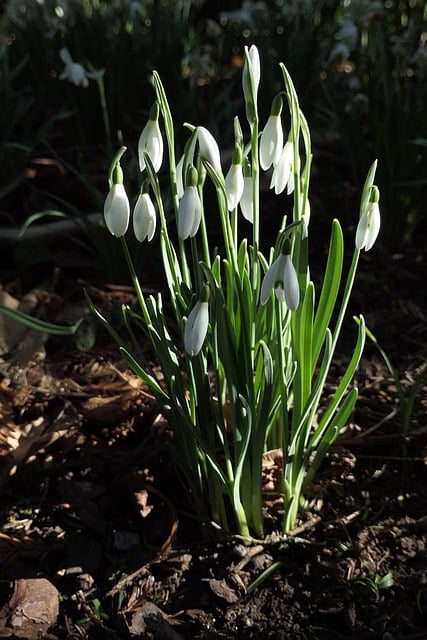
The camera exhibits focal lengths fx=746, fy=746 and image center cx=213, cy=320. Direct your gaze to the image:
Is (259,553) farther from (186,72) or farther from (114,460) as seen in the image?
(186,72)

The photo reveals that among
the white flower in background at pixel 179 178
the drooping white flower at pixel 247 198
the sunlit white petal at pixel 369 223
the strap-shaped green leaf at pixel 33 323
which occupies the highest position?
the white flower in background at pixel 179 178

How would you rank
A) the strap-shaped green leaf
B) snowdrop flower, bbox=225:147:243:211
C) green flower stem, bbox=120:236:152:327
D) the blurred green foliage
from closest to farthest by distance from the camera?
snowdrop flower, bbox=225:147:243:211 → green flower stem, bbox=120:236:152:327 → the strap-shaped green leaf → the blurred green foliage

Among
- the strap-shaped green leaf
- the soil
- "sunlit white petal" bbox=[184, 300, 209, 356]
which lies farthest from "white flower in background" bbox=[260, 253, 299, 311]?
the strap-shaped green leaf

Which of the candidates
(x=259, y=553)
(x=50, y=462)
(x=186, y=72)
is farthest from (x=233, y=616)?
(x=186, y=72)

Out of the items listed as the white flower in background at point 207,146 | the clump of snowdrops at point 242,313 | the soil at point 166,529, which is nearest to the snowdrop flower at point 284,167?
the clump of snowdrops at point 242,313

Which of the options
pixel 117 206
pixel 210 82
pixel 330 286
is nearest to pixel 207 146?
pixel 117 206

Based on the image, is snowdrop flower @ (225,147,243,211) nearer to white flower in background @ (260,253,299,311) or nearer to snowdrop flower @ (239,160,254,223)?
snowdrop flower @ (239,160,254,223)

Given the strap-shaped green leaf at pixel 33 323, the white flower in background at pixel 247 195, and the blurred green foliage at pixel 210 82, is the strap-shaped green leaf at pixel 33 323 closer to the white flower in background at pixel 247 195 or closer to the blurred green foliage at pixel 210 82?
the white flower in background at pixel 247 195
